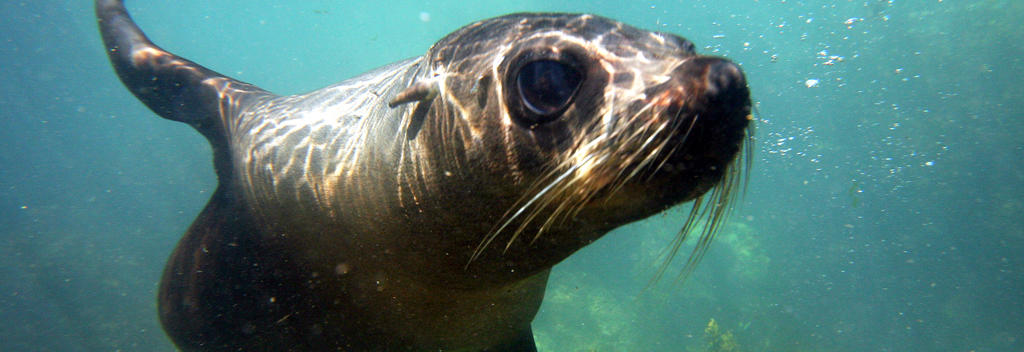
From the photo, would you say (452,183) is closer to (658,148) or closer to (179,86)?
(658,148)

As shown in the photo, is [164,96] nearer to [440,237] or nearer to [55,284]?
[440,237]

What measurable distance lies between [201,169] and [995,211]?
52.3 meters

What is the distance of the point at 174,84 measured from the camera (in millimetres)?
3781

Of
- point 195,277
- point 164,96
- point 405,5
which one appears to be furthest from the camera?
point 405,5

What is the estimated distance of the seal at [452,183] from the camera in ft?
4.05

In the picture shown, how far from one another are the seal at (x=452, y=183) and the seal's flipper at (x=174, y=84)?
0.19 meters

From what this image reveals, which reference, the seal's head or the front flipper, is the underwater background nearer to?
the front flipper

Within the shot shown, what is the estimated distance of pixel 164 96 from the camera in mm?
3926

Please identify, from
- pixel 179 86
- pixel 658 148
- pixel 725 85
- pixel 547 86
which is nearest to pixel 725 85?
pixel 725 85

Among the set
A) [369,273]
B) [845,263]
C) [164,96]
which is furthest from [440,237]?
[845,263]

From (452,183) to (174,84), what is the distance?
337cm

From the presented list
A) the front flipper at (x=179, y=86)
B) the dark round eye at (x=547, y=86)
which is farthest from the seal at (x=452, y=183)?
the front flipper at (x=179, y=86)

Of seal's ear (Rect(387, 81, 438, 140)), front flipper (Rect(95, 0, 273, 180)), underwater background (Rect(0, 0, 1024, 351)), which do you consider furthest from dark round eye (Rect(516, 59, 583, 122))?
underwater background (Rect(0, 0, 1024, 351))

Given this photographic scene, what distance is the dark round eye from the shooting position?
1.34 m
